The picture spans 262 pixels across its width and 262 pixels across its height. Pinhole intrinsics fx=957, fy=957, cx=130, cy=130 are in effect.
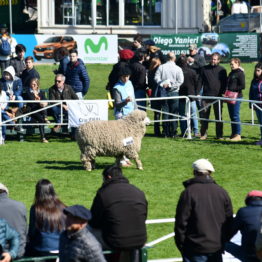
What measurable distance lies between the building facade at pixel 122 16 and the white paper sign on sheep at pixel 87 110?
26908 mm

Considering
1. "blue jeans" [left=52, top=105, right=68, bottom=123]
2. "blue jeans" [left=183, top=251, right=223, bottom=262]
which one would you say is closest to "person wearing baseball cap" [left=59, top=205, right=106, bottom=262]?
"blue jeans" [left=183, top=251, right=223, bottom=262]

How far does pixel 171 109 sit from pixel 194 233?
37.3ft

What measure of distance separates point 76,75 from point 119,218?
39.2ft

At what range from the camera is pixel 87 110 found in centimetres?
2061

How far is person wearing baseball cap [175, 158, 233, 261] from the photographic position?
10453 mm

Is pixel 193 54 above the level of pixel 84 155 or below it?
above

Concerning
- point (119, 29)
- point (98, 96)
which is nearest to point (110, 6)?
point (119, 29)

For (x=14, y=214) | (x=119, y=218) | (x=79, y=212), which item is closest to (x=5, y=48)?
(x=14, y=214)

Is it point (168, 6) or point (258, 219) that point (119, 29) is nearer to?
point (168, 6)

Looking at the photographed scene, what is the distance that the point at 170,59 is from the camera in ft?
69.9

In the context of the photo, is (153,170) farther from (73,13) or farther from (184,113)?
(73,13)

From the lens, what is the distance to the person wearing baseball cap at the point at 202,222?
10453 millimetres

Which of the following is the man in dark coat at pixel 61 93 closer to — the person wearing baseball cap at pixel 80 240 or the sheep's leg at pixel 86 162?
the sheep's leg at pixel 86 162

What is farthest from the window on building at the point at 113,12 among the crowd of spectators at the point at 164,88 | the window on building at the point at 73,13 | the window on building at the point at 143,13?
the crowd of spectators at the point at 164,88
